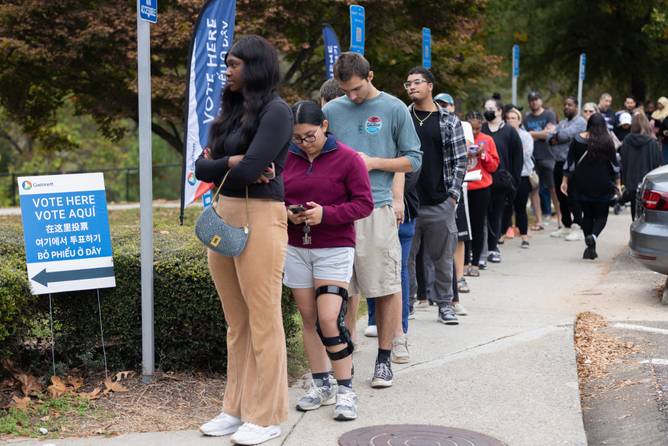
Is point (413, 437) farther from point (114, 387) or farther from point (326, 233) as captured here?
point (114, 387)

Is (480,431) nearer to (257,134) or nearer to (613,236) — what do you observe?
(257,134)

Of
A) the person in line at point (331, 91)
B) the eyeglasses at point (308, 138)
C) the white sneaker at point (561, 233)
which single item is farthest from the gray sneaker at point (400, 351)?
the white sneaker at point (561, 233)

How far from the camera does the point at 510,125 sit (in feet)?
40.8

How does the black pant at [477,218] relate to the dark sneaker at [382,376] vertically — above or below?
above

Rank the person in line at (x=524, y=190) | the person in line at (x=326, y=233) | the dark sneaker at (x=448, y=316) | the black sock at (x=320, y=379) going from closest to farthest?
the person in line at (x=326, y=233) < the black sock at (x=320, y=379) < the dark sneaker at (x=448, y=316) < the person in line at (x=524, y=190)

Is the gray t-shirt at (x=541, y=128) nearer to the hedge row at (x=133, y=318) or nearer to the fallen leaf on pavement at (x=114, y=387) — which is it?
the hedge row at (x=133, y=318)

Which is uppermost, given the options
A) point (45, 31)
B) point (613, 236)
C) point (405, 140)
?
point (45, 31)

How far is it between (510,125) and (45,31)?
26.1 ft

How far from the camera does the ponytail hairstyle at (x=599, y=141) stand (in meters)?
12.1

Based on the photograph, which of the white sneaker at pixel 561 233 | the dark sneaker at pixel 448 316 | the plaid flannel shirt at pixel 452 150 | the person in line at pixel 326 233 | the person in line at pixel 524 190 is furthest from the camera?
the white sneaker at pixel 561 233

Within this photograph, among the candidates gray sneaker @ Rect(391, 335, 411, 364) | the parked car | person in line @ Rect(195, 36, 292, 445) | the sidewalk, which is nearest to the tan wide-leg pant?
person in line @ Rect(195, 36, 292, 445)

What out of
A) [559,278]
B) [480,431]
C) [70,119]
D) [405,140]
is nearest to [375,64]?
[559,278]

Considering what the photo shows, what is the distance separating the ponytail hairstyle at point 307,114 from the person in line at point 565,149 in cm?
951

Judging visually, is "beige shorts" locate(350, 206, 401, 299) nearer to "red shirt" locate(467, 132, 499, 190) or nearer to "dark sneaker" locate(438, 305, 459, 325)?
"dark sneaker" locate(438, 305, 459, 325)
